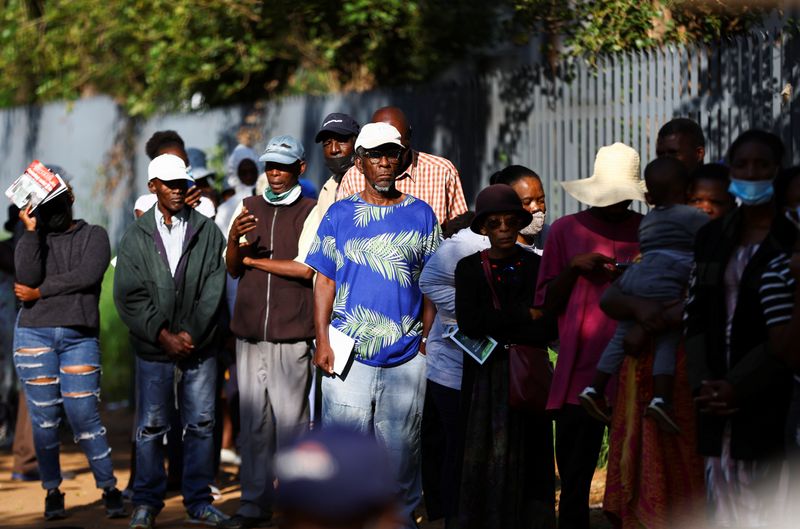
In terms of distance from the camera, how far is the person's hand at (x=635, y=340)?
245 inches

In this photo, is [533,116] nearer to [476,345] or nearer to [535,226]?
[535,226]

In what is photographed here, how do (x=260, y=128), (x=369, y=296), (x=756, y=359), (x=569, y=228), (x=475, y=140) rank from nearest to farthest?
(x=756, y=359) → (x=569, y=228) → (x=369, y=296) → (x=475, y=140) → (x=260, y=128)

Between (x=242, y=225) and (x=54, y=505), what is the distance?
2498 mm

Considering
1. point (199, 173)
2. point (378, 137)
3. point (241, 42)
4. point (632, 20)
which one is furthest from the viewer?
point (241, 42)

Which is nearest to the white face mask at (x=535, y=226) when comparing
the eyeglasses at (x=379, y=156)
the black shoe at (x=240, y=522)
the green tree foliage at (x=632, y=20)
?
the eyeglasses at (x=379, y=156)

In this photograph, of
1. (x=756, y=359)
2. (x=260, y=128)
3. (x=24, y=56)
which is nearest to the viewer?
(x=756, y=359)

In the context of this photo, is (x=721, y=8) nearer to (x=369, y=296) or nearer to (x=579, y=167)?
(x=579, y=167)

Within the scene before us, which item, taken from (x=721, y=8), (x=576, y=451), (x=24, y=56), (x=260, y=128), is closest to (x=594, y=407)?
(x=576, y=451)

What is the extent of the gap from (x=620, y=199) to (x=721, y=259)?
140 centimetres

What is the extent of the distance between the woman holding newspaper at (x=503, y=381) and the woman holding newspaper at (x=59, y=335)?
317 centimetres

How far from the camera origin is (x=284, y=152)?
8.91 metres

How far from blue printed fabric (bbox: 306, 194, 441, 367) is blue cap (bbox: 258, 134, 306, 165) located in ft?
4.33

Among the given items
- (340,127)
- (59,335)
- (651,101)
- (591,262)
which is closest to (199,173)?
(59,335)

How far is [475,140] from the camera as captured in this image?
39.4 feet
